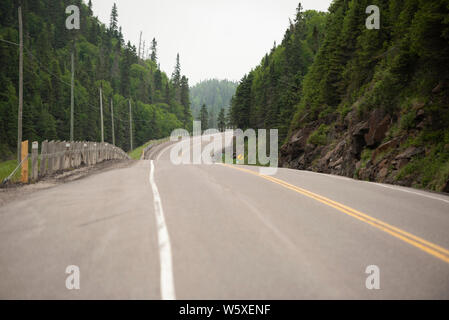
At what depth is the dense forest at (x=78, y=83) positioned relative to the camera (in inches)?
2734

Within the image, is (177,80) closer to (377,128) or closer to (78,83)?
(78,83)

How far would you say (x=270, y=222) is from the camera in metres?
5.93

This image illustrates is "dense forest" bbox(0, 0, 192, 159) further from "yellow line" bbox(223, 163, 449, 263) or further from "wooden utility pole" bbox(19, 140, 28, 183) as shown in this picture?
"yellow line" bbox(223, 163, 449, 263)

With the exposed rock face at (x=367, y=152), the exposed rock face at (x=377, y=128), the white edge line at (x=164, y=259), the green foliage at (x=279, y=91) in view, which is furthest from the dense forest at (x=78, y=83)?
the white edge line at (x=164, y=259)

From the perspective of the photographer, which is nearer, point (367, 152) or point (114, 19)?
point (367, 152)

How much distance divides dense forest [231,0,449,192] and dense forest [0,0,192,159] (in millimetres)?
42906

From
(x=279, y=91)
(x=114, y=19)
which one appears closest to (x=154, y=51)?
(x=114, y=19)

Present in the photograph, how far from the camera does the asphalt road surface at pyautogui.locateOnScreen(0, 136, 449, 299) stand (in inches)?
136

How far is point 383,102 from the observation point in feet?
58.0

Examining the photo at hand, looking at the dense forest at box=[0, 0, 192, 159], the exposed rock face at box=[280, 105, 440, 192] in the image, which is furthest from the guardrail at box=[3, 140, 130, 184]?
the dense forest at box=[0, 0, 192, 159]

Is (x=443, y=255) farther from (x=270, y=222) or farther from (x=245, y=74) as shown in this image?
(x=245, y=74)

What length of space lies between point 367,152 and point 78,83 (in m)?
90.7
